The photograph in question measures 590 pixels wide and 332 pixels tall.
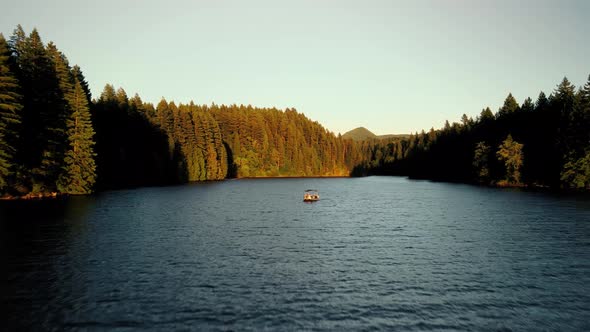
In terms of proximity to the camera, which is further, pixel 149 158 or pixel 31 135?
pixel 149 158

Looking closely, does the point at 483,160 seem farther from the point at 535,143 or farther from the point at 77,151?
the point at 77,151

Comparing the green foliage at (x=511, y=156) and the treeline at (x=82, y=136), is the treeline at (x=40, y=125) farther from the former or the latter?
the green foliage at (x=511, y=156)

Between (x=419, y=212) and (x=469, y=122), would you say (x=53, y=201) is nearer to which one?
(x=419, y=212)

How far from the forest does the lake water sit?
20714 millimetres

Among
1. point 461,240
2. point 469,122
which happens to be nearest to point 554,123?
Result: point 469,122

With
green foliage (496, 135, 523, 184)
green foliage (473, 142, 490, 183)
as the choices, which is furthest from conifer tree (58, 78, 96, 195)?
green foliage (473, 142, 490, 183)

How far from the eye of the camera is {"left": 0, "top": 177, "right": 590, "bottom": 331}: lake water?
63.7ft

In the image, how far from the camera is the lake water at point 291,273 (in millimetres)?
19406

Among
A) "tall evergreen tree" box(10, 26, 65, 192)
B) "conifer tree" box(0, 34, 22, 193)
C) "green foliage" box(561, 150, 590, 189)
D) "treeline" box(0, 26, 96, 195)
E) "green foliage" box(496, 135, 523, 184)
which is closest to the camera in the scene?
"conifer tree" box(0, 34, 22, 193)

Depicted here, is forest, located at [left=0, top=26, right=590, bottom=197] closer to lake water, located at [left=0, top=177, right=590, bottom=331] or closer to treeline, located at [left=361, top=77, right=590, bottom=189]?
treeline, located at [left=361, top=77, right=590, bottom=189]

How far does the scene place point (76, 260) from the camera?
2959cm

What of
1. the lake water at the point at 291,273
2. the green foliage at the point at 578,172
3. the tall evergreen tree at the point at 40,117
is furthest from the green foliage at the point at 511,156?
the tall evergreen tree at the point at 40,117

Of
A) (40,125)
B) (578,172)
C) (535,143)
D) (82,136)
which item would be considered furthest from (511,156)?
(40,125)

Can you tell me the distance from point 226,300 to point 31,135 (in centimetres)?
6217
